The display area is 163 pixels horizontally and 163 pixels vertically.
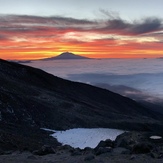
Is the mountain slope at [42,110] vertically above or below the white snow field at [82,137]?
above

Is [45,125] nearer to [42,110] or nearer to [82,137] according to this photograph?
[42,110]

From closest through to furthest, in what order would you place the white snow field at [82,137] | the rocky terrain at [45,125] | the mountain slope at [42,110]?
the rocky terrain at [45,125] → the white snow field at [82,137] → the mountain slope at [42,110]

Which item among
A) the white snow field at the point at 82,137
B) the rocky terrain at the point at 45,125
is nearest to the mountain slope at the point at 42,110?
the rocky terrain at the point at 45,125

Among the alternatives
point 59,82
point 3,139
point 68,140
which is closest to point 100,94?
point 59,82

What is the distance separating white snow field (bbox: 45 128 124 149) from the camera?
47344mm

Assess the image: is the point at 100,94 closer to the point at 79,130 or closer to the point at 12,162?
the point at 79,130

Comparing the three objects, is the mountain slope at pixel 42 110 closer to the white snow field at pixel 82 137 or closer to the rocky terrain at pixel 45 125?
the rocky terrain at pixel 45 125

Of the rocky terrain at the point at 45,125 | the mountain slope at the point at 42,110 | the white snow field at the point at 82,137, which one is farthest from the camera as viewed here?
the mountain slope at the point at 42,110

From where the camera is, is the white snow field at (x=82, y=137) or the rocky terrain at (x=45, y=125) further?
the white snow field at (x=82, y=137)

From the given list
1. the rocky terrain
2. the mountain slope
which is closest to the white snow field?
the rocky terrain

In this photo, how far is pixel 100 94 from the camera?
457 ft

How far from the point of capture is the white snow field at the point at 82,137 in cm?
4734

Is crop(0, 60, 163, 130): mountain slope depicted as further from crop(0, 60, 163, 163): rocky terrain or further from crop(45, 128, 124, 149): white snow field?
crop(45, 128, 124, 149): white snow field

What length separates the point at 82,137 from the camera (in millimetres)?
51969
